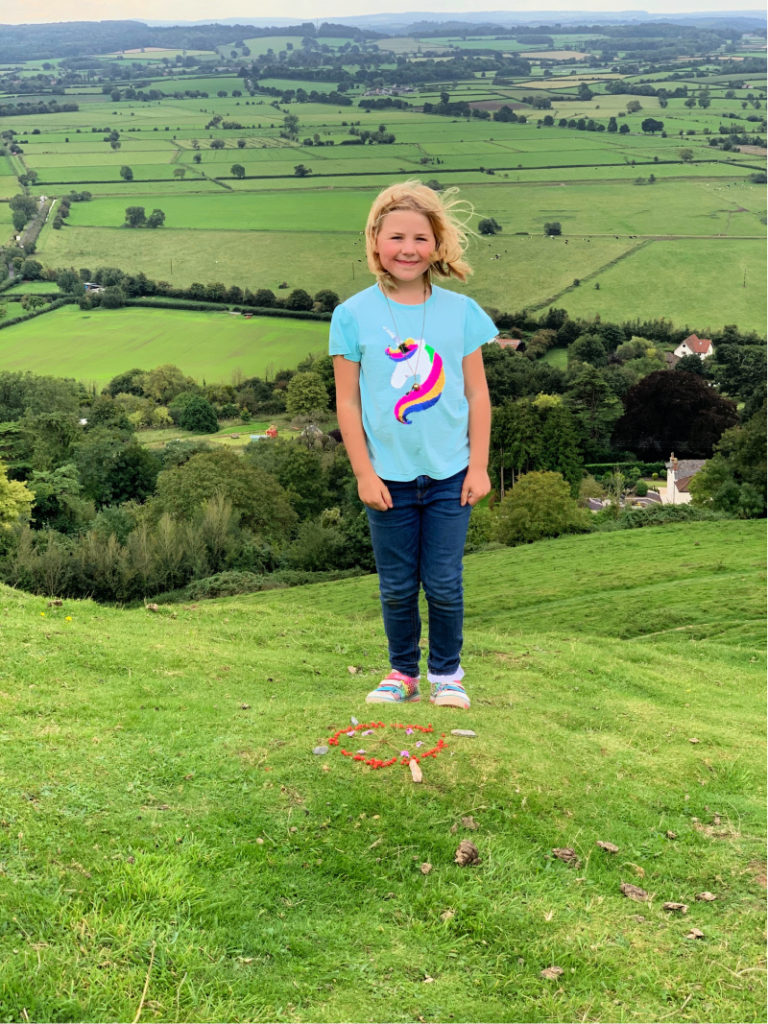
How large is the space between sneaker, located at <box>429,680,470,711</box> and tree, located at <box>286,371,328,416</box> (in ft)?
281

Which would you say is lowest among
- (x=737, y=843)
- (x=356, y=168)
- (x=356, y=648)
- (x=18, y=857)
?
(x=356, y=648)

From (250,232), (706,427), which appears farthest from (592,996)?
(250,232)

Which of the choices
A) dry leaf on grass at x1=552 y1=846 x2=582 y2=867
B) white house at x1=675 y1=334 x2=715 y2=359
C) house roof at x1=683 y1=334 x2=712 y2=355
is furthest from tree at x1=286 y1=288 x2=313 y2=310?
dry leaf on grass at x1=552 y1=846 x2=582 y2=867

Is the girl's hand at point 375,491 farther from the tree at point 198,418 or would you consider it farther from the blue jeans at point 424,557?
the tree at point 198,418

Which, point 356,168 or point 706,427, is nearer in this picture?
point 706,427

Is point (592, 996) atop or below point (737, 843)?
atop

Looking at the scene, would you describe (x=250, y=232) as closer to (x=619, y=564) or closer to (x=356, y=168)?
(x=356, y=168)

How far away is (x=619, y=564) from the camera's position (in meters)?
29.6

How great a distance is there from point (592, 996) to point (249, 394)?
3890 inches

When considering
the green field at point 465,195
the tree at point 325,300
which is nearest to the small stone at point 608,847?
the green field at point 465,195

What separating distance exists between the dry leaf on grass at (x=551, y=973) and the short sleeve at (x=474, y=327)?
3807 millimetres

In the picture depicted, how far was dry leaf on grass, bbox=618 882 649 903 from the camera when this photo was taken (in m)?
5.14

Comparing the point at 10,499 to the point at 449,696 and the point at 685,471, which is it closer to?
the point at 449,696

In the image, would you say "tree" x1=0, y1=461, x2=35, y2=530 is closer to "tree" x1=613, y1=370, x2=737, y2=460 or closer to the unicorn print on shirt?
the unicorn print on shirt
